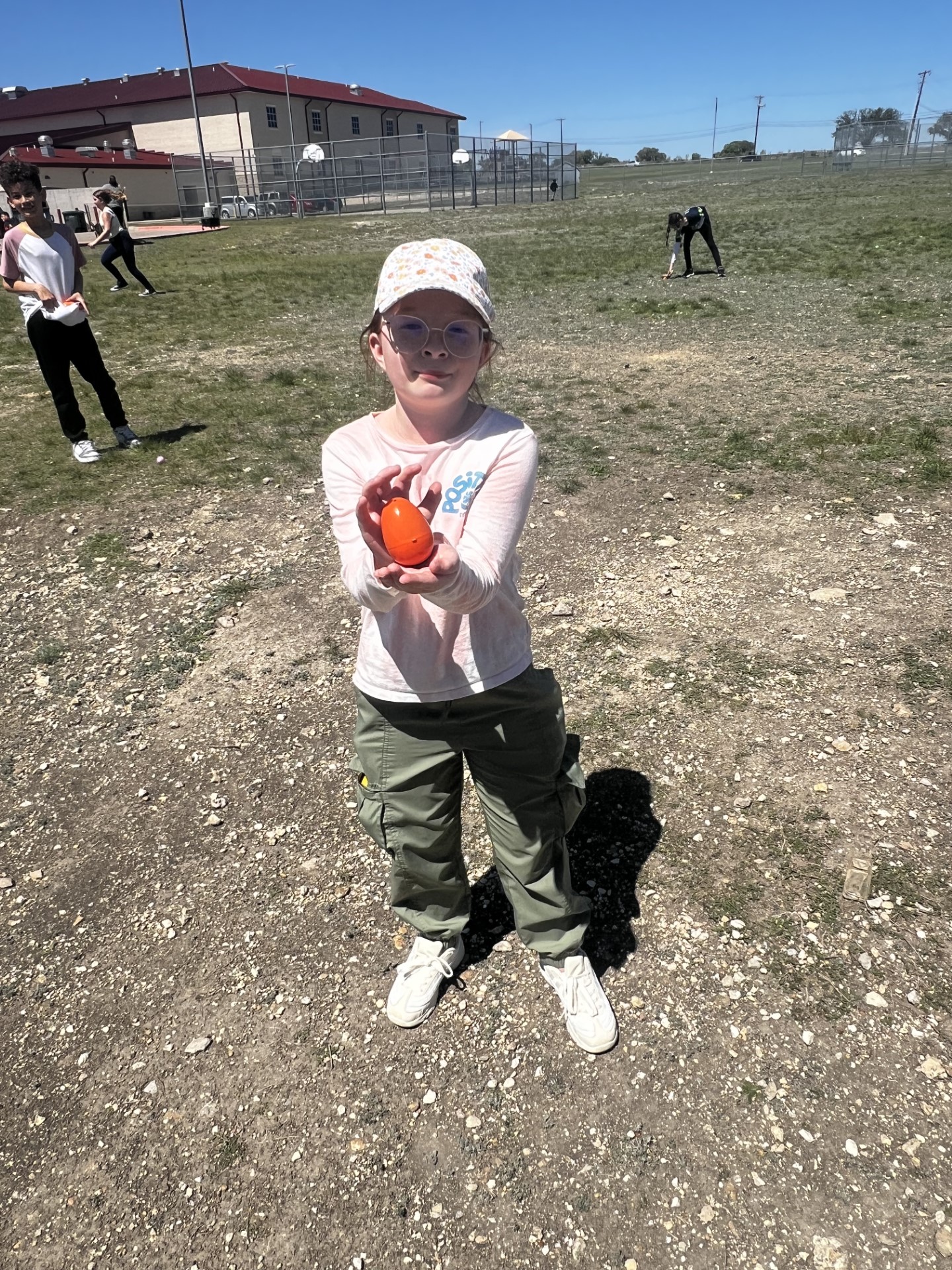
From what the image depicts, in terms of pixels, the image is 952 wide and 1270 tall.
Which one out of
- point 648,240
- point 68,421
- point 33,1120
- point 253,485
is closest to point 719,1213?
point 33,1120

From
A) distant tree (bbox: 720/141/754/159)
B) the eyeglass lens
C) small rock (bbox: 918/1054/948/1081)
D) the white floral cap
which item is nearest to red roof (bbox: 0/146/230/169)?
the white floral cap

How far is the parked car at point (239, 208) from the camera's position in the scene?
4028 cm

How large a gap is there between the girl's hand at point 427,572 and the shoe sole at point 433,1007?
1.68 m

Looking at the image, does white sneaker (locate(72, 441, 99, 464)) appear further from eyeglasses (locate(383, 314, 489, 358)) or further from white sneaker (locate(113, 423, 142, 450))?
eyeglasses (locate(383, 314, 489, 358))

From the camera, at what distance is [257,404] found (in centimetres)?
952

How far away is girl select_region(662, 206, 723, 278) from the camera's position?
15.9 metres

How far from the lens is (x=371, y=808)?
8.00ft

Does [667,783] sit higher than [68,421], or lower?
lower

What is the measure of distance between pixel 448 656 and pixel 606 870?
1507 mm

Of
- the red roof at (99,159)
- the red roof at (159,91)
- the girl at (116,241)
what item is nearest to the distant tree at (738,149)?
the red roof at (159,91)

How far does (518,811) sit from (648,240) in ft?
76.0

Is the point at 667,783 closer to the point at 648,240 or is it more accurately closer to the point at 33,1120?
the point at 33,1120

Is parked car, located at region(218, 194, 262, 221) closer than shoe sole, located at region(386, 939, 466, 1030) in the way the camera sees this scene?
No

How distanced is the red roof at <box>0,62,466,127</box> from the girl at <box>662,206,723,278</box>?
165 feet
